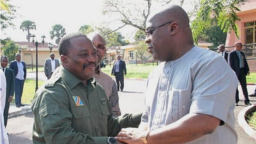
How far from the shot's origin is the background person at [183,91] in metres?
1.63

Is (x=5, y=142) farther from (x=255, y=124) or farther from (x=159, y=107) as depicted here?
(x=255, y=124)

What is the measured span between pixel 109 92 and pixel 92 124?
1035 millimetres

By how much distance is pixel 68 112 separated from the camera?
80.1 inches

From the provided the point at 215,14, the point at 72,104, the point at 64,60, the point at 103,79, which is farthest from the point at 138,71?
the point at 72,104

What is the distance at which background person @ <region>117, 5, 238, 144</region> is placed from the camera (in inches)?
64.3

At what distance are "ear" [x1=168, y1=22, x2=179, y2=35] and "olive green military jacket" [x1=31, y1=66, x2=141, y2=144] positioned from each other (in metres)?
0.83

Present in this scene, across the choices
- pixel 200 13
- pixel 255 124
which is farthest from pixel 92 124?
pixel 255 124

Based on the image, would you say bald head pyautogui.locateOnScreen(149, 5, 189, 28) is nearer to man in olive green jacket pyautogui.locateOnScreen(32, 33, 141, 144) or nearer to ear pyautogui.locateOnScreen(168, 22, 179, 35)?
ear pyautogui.locateOnScreen(168, 22, 179, 35)

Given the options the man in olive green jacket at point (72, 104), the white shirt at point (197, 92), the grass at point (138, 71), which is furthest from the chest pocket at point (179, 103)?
the grass at point (138, 71)

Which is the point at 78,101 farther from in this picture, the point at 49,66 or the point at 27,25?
the point at 27,25

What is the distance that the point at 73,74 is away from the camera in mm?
2275

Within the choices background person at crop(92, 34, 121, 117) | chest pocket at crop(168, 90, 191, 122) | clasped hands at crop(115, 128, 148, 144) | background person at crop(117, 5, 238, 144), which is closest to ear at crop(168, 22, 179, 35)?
background person at crop(117, 5, 238, 144)

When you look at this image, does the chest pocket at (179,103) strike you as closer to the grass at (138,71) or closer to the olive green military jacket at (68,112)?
the olive green military jacket at (68,112)

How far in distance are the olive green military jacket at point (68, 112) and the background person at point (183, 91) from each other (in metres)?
0.29
